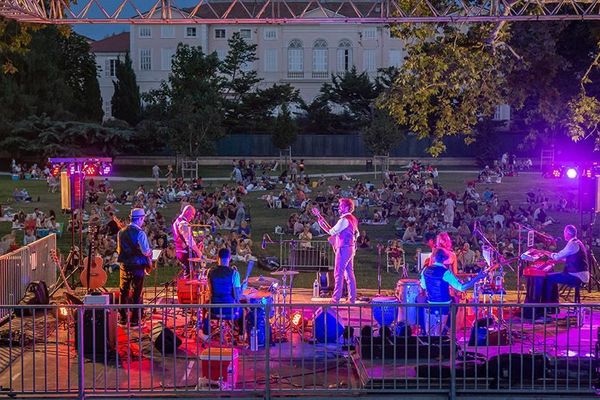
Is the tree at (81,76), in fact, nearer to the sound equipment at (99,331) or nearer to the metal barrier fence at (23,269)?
the metal barrier fence at (23,269)

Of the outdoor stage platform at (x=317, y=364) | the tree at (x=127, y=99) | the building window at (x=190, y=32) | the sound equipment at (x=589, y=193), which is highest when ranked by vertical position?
the building window at (x=190, y=32)

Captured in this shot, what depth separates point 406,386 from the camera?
8.34 metres

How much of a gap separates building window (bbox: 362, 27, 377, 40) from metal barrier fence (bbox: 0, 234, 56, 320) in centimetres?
5756

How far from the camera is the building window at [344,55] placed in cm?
7181

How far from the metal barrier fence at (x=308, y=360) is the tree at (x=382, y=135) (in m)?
34.6

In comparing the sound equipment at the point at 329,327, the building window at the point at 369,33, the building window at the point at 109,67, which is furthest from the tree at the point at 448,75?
the building window at the point at 109,67

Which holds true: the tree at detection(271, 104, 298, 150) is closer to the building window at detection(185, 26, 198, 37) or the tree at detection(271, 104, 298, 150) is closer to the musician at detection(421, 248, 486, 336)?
the building window at detection(185, 26, 198, 37)

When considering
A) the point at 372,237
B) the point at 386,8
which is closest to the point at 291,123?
the point at 372,237

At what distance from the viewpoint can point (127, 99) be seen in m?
61.5

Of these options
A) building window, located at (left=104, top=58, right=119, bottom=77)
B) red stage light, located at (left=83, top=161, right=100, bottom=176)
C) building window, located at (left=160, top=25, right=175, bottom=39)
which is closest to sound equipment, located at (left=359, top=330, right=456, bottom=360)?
red stage light, located at (left=83, top=161, right=100, bottom=176)

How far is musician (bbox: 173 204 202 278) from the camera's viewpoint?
13.1 meters

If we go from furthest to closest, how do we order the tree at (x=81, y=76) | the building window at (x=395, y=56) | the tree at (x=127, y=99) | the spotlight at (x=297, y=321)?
the building window at (x=395, y=56) → the tree at (x=127, y=99) → the tree at (x=81, y=76) → the spotlight at (x=297, y=321)

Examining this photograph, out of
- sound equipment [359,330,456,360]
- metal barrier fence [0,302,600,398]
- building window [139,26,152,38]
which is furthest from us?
building window [139,26,152,38]

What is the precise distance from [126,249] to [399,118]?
22.9 feet
